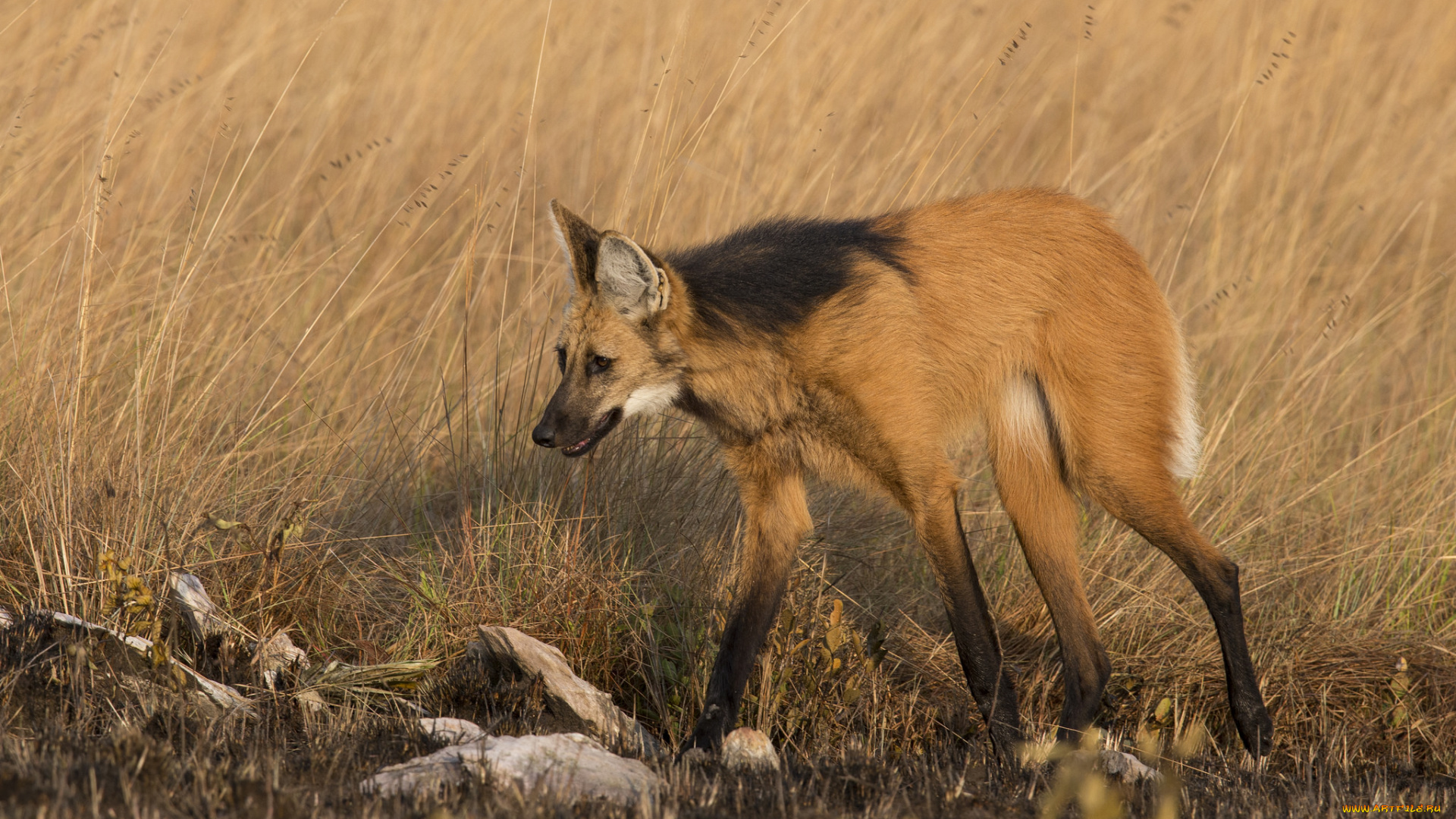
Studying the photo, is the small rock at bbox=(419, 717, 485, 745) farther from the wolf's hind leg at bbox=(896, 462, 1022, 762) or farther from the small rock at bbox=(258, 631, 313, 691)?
the wolf's hind leg at bbox=(896, 462, 1022, 762)

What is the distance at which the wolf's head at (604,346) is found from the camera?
3.14 m

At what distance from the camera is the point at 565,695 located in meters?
2.99

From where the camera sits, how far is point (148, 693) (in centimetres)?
273

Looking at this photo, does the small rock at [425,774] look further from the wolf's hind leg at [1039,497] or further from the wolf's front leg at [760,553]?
the wolf's hind leg at [1039,497]

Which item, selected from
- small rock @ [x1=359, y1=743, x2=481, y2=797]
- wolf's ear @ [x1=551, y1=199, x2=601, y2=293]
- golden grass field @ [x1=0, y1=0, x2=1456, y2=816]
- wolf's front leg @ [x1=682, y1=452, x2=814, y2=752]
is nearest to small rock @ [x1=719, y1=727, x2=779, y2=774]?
golden grass field @ [x1=0, y1=0, x2=1456, y2=816]

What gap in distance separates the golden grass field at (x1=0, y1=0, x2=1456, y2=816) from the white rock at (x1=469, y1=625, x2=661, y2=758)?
275 mm

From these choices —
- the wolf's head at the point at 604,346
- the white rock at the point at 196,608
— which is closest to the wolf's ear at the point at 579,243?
the wolf's head at the point at 604,346

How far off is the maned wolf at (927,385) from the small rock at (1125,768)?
266 millimetres

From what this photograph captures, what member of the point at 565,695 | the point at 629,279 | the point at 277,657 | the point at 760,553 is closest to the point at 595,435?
the point at 629,279

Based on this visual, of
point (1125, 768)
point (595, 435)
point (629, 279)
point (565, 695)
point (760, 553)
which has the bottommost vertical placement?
point (1125, 768)

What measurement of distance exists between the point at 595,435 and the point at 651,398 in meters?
0.19

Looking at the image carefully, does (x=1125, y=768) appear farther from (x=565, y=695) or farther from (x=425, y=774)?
(x=425, y=774)

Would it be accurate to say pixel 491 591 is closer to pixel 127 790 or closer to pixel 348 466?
pixel 348 466

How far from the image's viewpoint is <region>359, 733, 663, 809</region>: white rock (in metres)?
2.22
